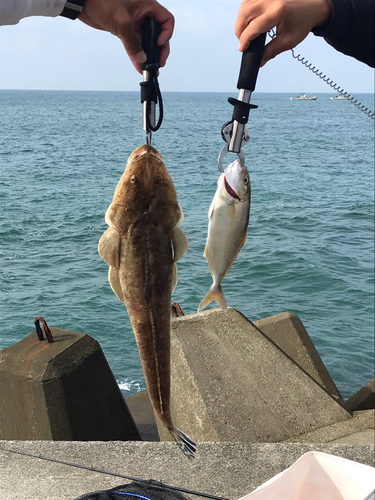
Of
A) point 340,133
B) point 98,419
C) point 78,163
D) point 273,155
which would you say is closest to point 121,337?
point 98,419

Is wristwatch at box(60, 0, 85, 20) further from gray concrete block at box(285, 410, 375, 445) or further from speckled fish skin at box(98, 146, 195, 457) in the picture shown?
gray concrete block at box(285, 410, 375, 445)

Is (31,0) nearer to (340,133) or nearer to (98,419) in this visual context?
(98,419)

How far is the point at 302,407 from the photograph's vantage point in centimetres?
536

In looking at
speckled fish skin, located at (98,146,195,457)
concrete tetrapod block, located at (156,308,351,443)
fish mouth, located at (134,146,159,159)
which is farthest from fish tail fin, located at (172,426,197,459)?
concrete tetrapod block, located at (156,308,351,443)

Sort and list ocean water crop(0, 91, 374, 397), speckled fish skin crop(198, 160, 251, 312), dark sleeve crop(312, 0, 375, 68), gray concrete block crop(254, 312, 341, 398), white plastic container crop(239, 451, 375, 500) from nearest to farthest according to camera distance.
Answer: speckled fish skin crop(198, 160, 251, 312) → white plastic container crop(239, 451, 375, 500) → dark sleeve crop(312, 0, 375, 68) → gray concrete block crop(254, 312, 341, 398) → ocean water crop(0, 91, 374, 397)

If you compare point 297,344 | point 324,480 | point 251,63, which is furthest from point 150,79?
point 297,344

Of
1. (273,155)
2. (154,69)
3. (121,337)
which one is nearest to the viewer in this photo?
(154,69)

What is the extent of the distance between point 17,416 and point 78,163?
37.0 metres

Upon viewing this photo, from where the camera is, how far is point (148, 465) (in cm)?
410

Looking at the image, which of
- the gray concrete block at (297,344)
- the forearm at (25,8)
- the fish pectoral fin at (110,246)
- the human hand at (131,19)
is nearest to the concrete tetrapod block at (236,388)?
the gray concrete block at (297,344)

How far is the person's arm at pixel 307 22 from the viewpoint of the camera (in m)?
2.61

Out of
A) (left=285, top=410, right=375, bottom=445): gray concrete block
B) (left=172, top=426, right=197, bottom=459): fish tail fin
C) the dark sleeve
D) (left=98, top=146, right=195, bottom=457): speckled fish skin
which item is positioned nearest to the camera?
(left=98, top=146, right=195, bottom=457): speckled fish skin

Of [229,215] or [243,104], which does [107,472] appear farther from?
[243,104]

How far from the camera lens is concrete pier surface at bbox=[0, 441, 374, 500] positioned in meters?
3.87
